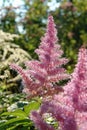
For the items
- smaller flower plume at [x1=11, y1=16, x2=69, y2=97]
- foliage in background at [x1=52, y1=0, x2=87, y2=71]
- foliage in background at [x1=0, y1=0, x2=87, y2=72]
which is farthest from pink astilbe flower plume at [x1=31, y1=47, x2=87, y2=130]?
foliage in background at [x1=52, y1=0, x2=87, y2=71]

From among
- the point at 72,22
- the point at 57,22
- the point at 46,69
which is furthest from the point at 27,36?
the point at 46,69

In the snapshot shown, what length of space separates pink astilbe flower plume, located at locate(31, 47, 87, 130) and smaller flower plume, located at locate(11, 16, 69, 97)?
Answer: 481 mm

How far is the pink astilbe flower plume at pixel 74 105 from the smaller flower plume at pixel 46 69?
18.9 inches

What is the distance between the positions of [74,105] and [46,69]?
1.85 feet

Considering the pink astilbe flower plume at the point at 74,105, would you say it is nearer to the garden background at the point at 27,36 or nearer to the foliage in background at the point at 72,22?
the garden background at the point at 27,36

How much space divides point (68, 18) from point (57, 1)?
2.58 feet

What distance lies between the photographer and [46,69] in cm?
238

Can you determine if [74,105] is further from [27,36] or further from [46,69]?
[27,36]

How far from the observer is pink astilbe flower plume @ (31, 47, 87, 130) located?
5.94 feet

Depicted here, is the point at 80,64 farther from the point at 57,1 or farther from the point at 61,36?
the point at 57,1

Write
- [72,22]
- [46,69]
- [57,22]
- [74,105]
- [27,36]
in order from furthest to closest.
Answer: [72,22], [57,22], [27,36], [46,69], [74,105]

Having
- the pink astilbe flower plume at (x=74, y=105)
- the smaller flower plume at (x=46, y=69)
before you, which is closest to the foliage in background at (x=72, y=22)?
the smaller flower plume at (x=46, y=69)

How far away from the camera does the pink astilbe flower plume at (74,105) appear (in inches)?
71.3

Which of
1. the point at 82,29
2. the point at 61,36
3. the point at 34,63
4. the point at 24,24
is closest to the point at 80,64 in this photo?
the point at 34,63
